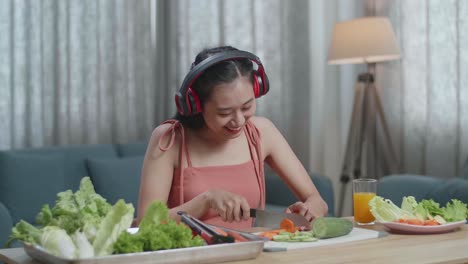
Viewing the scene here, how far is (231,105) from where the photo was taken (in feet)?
6.91

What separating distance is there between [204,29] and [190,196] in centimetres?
268

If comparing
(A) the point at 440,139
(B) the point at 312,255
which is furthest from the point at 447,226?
(A) the point at 440,139

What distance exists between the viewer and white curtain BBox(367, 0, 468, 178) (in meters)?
4.11

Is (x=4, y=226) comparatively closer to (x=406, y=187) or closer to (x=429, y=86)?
(x=406, y=187)

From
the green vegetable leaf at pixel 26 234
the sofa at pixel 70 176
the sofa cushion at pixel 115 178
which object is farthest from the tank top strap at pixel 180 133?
the sofa cushion at pixel 115 178

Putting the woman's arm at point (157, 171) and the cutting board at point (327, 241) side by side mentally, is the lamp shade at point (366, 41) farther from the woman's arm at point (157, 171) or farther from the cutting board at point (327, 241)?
the cutting board at point (327, 241)

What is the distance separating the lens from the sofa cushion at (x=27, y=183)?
3.78m

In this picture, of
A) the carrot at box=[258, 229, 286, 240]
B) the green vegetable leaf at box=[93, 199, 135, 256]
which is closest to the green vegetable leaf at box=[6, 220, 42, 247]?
the green vegetable leaf at box=[93, 199, 135, 256]

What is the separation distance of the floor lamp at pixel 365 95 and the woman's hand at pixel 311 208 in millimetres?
1997

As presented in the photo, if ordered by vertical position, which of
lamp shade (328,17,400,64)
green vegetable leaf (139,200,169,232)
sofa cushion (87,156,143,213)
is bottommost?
sofa cushion (87,156,143,213)

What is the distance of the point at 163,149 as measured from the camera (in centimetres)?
225

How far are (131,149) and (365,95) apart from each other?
1.39 meters

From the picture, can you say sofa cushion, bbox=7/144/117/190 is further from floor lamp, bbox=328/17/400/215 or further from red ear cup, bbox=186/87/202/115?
red ear cup, bbox=186/87/202/115

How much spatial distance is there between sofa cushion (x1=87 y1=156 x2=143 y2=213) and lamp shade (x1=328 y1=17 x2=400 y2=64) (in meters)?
1.28
